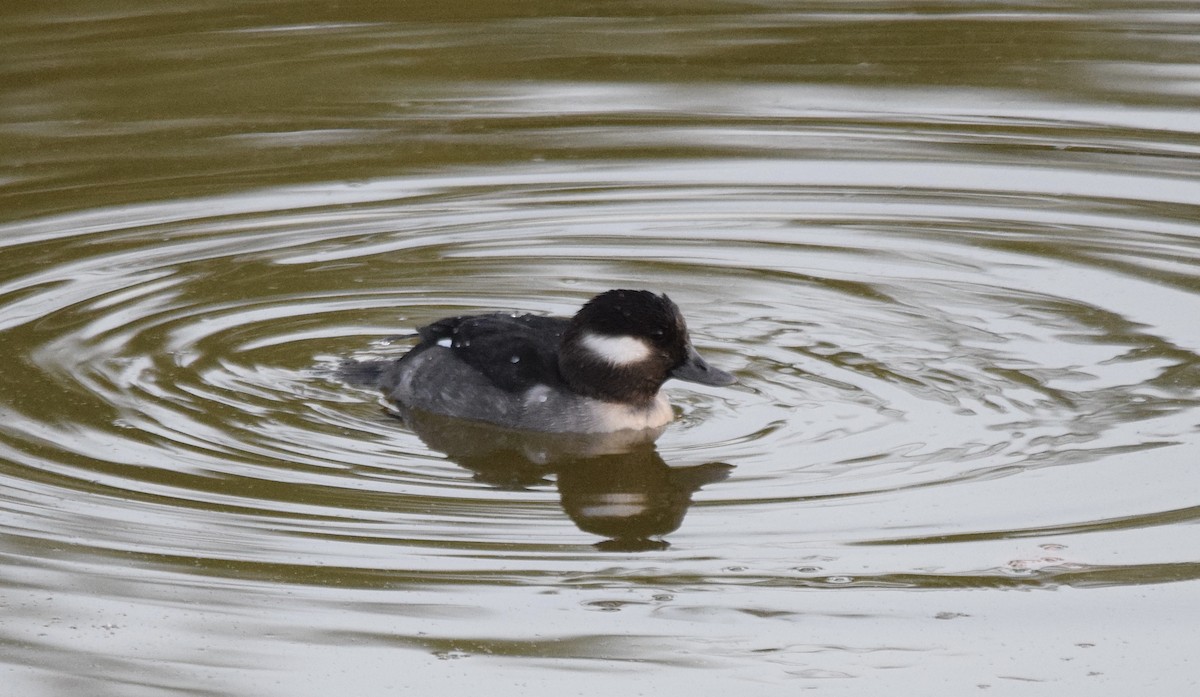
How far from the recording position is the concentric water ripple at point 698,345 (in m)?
6.86

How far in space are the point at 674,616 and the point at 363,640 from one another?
3.32 ft

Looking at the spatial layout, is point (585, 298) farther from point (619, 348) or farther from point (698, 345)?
point (619, 348)

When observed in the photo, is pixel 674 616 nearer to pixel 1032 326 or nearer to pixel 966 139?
pixel 1032 326

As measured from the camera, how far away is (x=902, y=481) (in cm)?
720

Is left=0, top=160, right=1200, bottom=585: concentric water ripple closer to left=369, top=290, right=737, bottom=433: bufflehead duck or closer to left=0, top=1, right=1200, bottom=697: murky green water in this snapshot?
left=0, top=1, right=1200, bottom=697: murky green water

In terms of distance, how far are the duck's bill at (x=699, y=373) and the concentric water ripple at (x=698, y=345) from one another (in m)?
0.17

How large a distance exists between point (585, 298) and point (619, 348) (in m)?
1.59

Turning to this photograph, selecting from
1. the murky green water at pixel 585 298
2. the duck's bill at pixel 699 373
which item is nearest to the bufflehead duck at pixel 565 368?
the duck's bill at pixel 699 373

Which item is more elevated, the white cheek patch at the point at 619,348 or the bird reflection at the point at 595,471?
the white cheek patch at the point at 619,348

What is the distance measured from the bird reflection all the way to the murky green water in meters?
0.04

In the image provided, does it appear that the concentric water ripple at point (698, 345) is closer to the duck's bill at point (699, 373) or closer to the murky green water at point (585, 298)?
the murky green water at point (585, 298)

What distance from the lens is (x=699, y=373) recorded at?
823 centimetres

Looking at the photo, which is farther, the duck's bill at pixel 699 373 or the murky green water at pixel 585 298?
the duck's bill at pixel 699 373

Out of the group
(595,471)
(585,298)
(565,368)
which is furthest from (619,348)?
(585,298)
